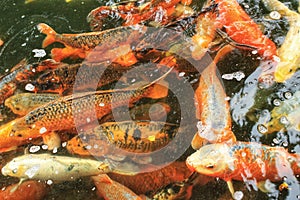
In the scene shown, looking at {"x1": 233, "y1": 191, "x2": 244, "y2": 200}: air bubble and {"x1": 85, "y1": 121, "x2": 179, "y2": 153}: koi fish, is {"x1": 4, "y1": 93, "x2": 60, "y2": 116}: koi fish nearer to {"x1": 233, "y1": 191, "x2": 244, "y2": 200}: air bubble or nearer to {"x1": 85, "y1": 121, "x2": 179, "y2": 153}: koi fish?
{"x1": 85, "y1": 121, "x2": 179, "y2": 153}: koi fish

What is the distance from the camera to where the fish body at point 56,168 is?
313cm

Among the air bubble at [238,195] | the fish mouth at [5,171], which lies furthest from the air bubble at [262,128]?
the fish mouth at [5,171]

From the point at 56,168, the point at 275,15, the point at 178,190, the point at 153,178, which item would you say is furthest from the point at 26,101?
the point at 275,15

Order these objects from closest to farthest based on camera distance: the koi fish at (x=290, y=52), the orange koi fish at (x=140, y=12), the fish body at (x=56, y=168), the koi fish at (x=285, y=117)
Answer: the fish body at (x=56, y=168), the koi fish at (x=285, y=117), the koi fish at (x=290, y=52), the orange koi fish at (x=140, y=12)

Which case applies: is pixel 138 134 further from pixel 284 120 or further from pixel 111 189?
pixel 284 120

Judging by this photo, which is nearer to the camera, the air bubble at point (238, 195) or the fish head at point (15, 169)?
the air bubble at point (238, 195)

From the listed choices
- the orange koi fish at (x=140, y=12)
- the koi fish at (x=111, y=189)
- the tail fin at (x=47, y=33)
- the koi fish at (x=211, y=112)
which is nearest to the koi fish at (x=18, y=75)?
the tail fin at (x=47, y=33)

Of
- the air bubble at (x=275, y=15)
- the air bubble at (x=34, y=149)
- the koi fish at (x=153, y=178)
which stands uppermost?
the air bubble at (x=275, y=15)

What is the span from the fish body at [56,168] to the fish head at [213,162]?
24.7 inches

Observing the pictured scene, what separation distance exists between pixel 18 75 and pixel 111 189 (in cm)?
147

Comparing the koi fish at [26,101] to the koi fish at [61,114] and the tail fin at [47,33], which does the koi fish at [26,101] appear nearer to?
the koi fish at [61,114]

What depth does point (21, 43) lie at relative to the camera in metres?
4.35

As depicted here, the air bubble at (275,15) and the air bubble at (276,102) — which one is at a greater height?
the air bubble at (275,15)

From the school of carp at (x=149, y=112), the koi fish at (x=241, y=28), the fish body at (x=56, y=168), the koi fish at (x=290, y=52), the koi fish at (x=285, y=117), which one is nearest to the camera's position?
the school of carp at (x=149, y=112)
